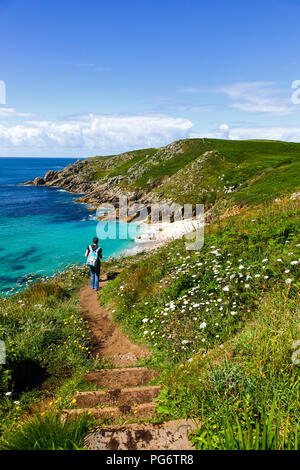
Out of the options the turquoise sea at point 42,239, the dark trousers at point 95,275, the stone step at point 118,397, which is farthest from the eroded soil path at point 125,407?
the turquoise sea at point 42,239

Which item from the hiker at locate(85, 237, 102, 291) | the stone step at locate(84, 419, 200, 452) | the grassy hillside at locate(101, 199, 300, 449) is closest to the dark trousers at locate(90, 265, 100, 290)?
the hiker at locate(85, 237, 102, 291)

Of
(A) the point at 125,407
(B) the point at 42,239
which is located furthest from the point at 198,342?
(B) the point at 42,239

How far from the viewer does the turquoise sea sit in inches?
1026

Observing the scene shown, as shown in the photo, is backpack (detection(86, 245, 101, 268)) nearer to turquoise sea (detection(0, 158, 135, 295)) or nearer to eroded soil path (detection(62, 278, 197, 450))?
eroded soil path (detection(62, 278, 197, 450))

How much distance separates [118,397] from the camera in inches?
175

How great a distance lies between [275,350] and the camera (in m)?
3.97

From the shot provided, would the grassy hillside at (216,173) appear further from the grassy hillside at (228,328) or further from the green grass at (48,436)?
the green grass at (48,436)

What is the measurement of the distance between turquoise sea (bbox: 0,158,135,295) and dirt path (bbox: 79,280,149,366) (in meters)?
8.55

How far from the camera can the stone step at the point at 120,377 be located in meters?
5.26

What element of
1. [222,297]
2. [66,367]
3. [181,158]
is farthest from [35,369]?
[181,158]

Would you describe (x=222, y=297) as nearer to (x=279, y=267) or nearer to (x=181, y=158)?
(x=279, y=267)

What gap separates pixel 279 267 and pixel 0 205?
6970 centimetres

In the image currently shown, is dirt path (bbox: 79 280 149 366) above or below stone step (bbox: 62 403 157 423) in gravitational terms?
below

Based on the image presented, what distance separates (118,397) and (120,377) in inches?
42.8
